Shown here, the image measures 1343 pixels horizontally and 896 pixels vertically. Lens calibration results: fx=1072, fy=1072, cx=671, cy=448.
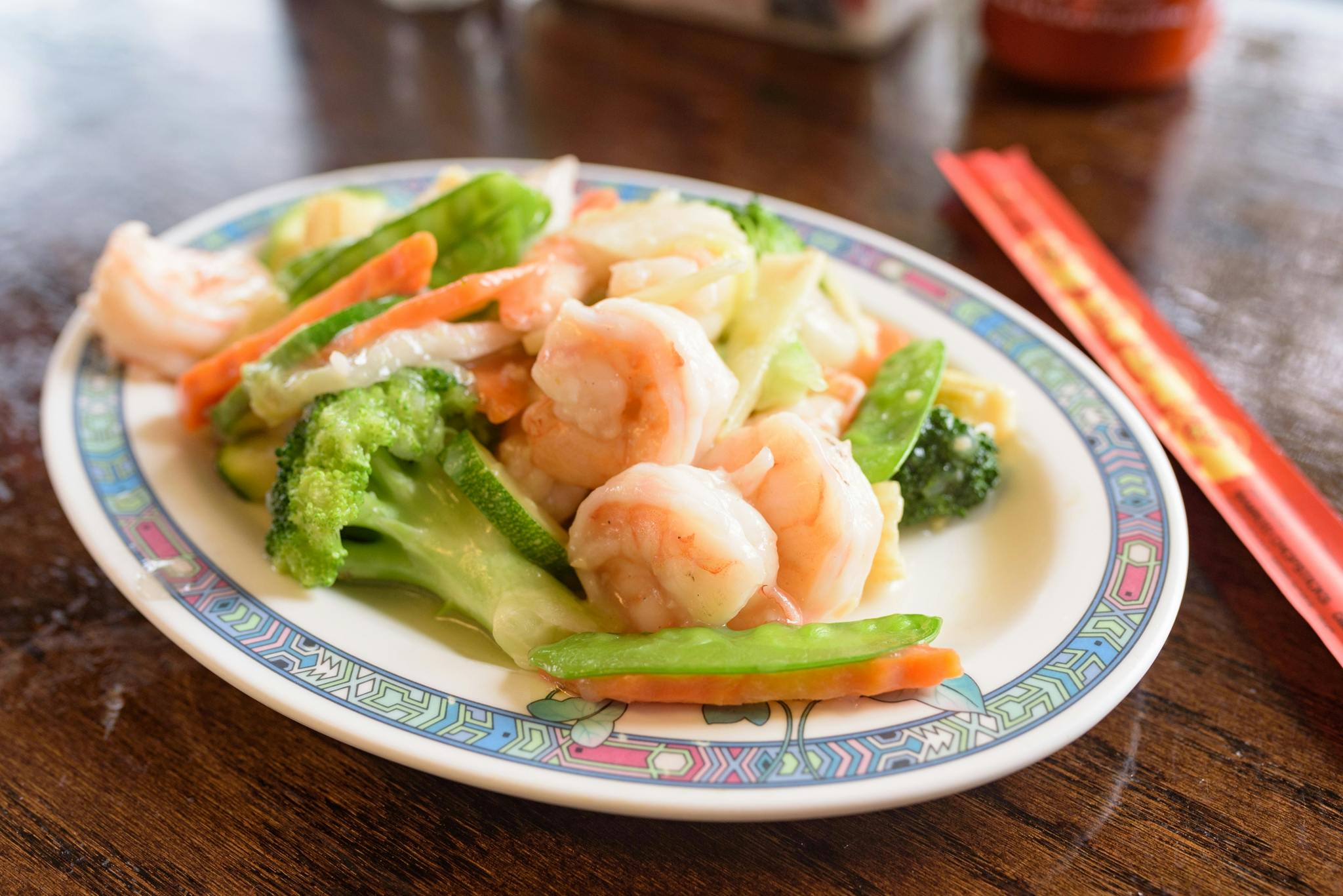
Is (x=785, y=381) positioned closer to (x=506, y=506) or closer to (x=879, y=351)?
(x=879, y=351)

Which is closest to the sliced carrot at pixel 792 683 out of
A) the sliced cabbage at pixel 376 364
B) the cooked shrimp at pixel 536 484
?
the cooked shrimp at pixel 536 484

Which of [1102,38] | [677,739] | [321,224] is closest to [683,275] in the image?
[677,739]

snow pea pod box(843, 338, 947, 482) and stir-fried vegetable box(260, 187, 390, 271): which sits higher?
stir-fried vegetable box(260, 187, 390, 271)

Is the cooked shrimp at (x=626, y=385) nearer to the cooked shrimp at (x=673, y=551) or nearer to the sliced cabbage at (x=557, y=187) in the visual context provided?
the cooked shrimp at (x=673, y=551)

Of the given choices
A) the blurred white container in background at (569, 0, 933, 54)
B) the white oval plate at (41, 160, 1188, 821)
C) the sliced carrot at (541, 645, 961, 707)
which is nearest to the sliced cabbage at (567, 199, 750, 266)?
the white oval plate at (41, 160, 1188, 821)

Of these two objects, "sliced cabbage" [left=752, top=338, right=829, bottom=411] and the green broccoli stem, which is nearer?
the green broccoli stem

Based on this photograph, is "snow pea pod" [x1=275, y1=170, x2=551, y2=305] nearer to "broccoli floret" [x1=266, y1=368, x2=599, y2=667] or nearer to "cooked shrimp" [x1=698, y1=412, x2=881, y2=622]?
"broccoli floret" [x1=266, y1=368, x2=599, y2=667]
